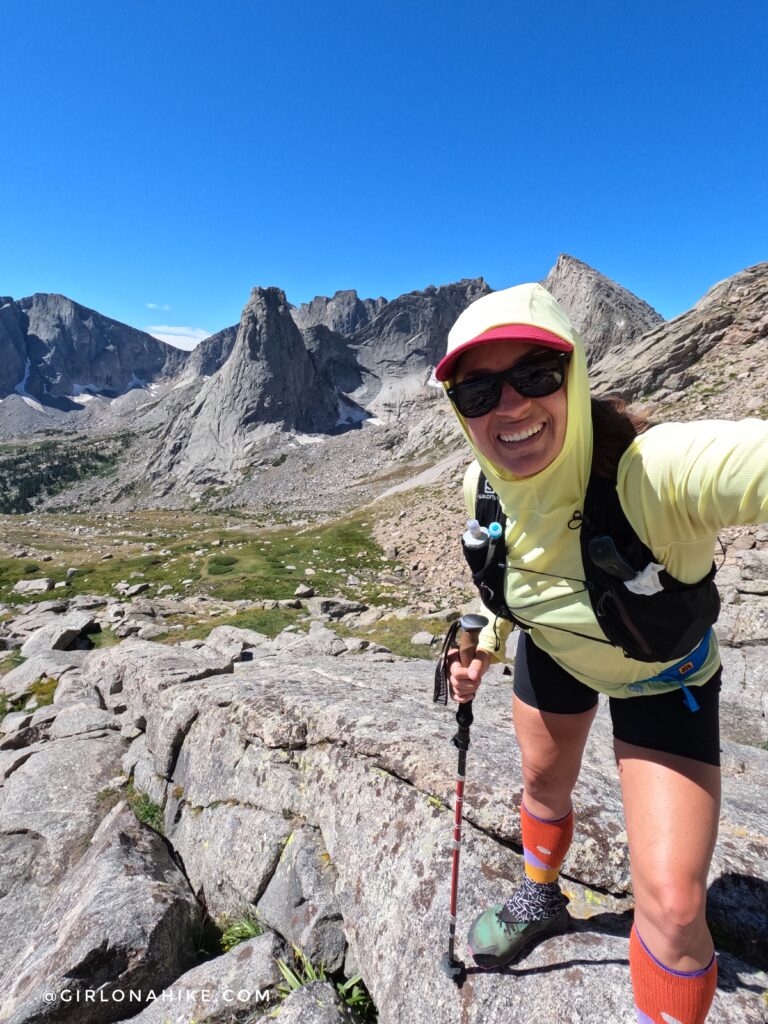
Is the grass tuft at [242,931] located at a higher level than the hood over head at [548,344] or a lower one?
lower

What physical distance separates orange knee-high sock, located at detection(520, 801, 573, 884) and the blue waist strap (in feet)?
4.98

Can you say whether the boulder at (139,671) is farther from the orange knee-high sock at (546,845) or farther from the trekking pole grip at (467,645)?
the orange knee-high sock at (546,845)

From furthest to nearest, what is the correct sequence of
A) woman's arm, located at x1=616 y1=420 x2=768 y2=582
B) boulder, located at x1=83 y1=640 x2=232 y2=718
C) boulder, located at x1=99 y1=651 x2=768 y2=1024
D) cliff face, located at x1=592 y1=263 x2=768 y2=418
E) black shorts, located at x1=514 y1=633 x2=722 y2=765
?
cliff face, located at x1=592 y1=263 x2=768 y2=418
boulder, located at x1=83 y1=640 x2=232 y2=718
boulder, located at x1=99 y1=651 x2=768 y2=1024
black shorts, located at x1=514 y1=633 x2=722 y2=765
woman's arm, located at x1=616 y1=420 x2=768 y2=582

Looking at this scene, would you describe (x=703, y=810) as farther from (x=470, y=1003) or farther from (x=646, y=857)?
(x=470, y=1003)

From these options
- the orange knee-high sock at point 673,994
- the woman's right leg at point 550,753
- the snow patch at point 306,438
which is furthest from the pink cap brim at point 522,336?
the snow patch at point 306,438

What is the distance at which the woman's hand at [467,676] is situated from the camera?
361 centimetres

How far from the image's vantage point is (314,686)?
7340 mm

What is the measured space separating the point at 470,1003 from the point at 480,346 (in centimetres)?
410

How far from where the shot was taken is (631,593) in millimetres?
2396

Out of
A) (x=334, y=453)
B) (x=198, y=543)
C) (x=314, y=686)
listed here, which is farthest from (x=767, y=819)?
(x=334, y=453)

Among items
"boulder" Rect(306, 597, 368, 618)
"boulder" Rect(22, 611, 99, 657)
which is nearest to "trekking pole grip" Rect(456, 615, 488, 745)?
"boulder" Rect(306, 597, 368, 618)

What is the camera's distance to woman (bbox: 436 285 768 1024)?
225cm

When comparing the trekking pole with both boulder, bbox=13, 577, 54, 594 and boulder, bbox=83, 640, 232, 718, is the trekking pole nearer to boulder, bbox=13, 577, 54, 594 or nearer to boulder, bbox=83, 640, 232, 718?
boulder, bbox=83, 640, 232, 718

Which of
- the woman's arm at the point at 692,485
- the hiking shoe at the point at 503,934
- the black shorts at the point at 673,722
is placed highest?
the woman's arm at the point at 692,485
